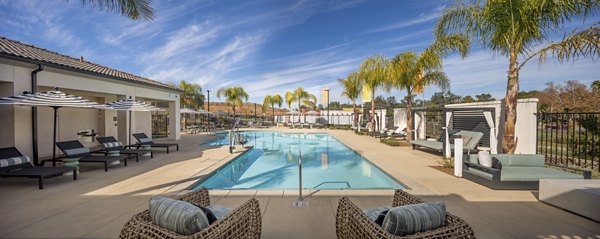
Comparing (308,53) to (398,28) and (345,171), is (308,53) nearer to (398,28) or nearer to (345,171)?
(398,28)

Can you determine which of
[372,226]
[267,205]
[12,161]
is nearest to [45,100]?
[12,161]

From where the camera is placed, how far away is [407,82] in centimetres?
1031

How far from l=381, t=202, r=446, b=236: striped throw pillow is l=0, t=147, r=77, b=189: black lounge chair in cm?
633

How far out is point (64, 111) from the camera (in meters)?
9.20

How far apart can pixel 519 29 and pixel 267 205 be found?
6.40 meters

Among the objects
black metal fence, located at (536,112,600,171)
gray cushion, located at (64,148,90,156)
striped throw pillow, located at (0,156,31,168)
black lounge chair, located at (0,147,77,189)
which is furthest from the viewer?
gray cushion, located at (64,148,90,156)

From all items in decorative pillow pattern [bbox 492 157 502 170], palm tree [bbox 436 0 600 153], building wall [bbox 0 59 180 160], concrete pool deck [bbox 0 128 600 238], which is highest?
palm tree [bbox 436 0 600 153]

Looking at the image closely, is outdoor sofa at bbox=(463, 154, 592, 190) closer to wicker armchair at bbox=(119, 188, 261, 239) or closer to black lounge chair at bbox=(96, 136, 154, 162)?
wicker armchair at bbox=(119, 188, 261, 239)

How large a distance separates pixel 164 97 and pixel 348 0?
10941 millimetres

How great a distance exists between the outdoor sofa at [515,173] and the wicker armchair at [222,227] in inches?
181

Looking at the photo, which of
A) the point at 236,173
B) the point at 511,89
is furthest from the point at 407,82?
the point at 236,173

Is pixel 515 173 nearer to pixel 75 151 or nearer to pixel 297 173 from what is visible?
pixel 297 173

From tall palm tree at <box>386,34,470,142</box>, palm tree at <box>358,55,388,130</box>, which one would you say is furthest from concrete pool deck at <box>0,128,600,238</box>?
palm tree at <box>358,55,388,130</box>

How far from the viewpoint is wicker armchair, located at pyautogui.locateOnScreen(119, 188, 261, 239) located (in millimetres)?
1719
